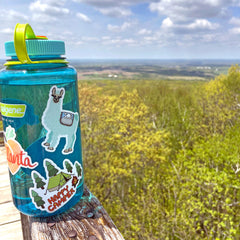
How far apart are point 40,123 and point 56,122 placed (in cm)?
6

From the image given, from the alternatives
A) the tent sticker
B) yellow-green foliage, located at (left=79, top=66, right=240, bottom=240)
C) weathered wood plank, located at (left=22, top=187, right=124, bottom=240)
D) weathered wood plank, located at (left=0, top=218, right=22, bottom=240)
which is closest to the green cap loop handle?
the tent sticker

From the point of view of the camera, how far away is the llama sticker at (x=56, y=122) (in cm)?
97

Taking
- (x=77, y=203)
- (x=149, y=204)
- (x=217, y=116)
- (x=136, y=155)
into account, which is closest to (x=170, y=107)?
(x=217, y=116)

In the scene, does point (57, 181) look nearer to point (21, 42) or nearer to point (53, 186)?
point (53, 186)

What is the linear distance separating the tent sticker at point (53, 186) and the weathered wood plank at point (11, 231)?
2.01 feet

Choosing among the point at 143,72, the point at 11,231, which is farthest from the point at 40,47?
the point at 143,72

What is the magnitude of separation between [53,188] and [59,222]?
6.1 inches

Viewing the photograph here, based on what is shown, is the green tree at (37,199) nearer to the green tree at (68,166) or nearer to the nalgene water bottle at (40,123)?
the nalgene water bottle at (40,123)

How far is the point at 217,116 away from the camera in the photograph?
14.4m

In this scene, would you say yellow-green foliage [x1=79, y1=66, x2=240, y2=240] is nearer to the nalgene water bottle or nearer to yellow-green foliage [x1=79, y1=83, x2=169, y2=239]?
yellow-green foliage [x1=79, y1=83, x2=169, y2=239]

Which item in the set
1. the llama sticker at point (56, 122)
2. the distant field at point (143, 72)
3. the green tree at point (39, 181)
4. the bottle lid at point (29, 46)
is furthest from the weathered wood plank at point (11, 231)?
the distant field at point (143, 72)

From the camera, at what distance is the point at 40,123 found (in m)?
0.97

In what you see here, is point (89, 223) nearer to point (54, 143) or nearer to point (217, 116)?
point (54, 143)

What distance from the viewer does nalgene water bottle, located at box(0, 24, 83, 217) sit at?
3.14 feet
